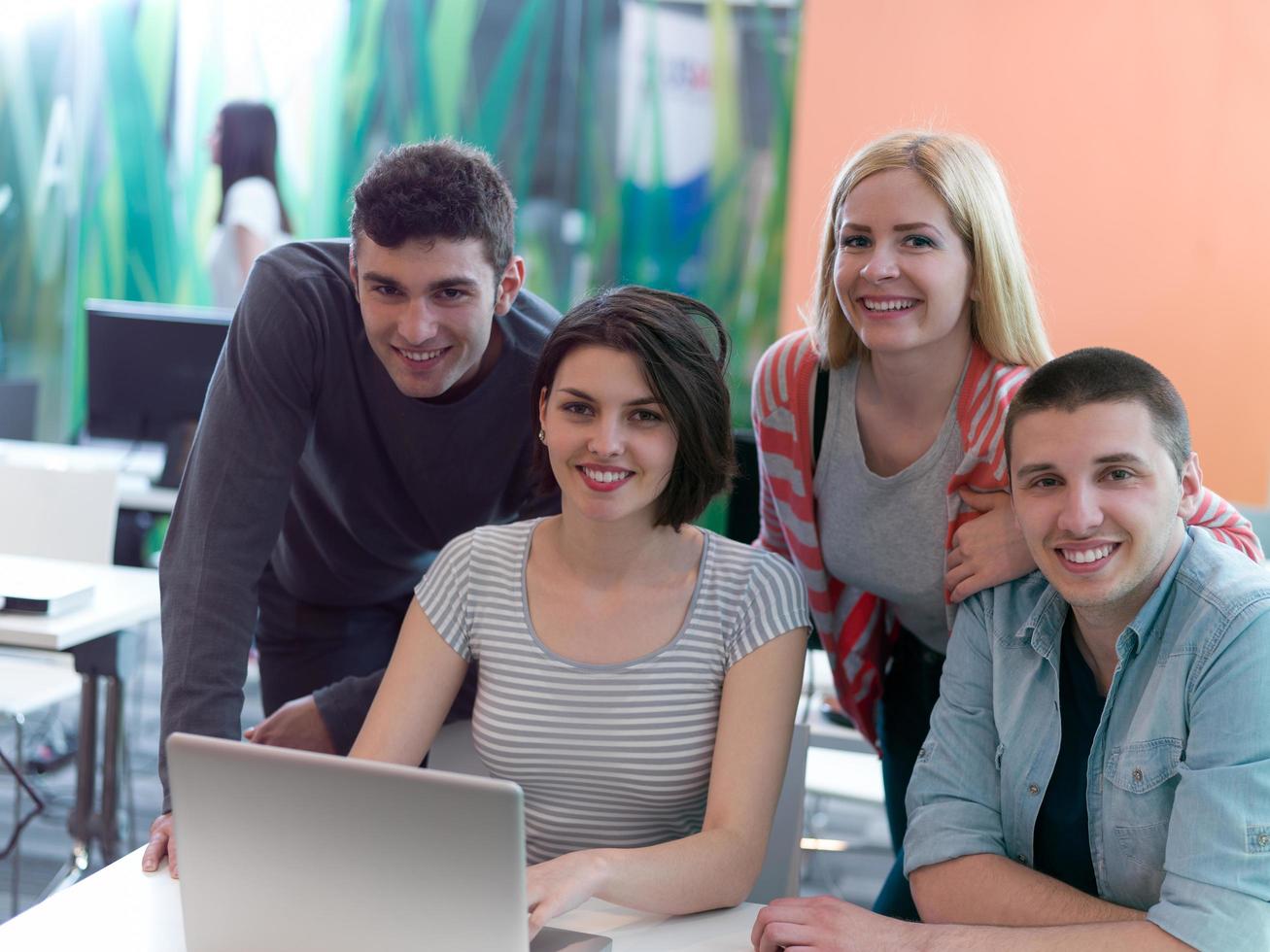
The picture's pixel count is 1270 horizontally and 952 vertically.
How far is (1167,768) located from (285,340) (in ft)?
4.11

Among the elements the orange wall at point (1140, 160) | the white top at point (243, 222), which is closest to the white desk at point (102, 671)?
the white top at point (243, 222)

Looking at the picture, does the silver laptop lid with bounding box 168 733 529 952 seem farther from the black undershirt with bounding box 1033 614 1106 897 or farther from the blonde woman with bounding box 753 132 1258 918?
the blonde woman with bounding box 753 132 1258 918

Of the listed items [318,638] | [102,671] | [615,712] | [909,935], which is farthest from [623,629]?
[102,671]

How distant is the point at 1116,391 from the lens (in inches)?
55.9

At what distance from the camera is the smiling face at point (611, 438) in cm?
160

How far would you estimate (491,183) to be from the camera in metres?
1.81

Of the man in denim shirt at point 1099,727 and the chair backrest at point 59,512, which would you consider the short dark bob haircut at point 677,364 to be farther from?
the chair backrest at point 59,512

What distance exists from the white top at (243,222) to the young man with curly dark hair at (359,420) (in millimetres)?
3415

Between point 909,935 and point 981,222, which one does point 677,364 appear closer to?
point 981,222

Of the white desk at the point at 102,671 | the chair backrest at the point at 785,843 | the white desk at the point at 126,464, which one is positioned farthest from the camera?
the white desk at the point at 126,464

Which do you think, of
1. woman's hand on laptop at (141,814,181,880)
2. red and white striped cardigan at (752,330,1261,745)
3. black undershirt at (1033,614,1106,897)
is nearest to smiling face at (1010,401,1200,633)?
black undershirt at (1033,614,1106,897)

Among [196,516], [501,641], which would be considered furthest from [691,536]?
[196,516]

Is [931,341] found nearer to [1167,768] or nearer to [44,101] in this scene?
[1167,768]

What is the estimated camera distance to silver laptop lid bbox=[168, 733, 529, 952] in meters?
1.06
